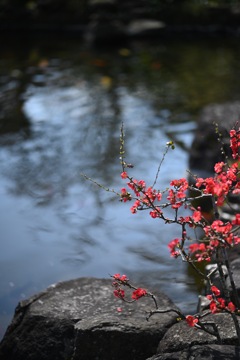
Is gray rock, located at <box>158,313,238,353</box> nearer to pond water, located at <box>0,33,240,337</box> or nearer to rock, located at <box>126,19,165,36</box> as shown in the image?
pond water, located at <box>0,33,240,337</box>

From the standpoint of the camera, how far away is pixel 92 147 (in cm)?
726

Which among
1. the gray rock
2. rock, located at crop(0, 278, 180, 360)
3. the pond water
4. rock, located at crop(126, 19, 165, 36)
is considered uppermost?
rock, located at crop(126, 19, 165, 36)

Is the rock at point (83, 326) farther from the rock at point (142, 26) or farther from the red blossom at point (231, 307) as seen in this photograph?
the rock at point (142, 26)

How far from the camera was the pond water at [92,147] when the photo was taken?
503 centimetres

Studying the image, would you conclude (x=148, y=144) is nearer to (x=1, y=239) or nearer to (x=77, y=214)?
(x=77, y=214)

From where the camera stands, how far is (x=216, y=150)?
248 inches

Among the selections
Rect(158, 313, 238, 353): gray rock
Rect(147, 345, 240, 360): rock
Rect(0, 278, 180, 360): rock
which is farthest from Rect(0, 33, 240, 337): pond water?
Rect(147, 345, 240, 360): rock

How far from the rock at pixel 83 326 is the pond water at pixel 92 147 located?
51 cm

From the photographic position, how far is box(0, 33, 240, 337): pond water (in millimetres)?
5027

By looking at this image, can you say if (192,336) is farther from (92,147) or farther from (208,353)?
(92,147)

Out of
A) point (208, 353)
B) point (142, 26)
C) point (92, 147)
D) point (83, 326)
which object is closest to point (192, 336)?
point (208, 353)

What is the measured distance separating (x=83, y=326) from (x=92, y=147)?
13.2ft

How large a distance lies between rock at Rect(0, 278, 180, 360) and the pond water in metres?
0.51

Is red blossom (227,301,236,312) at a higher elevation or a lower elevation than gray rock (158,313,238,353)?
lower
